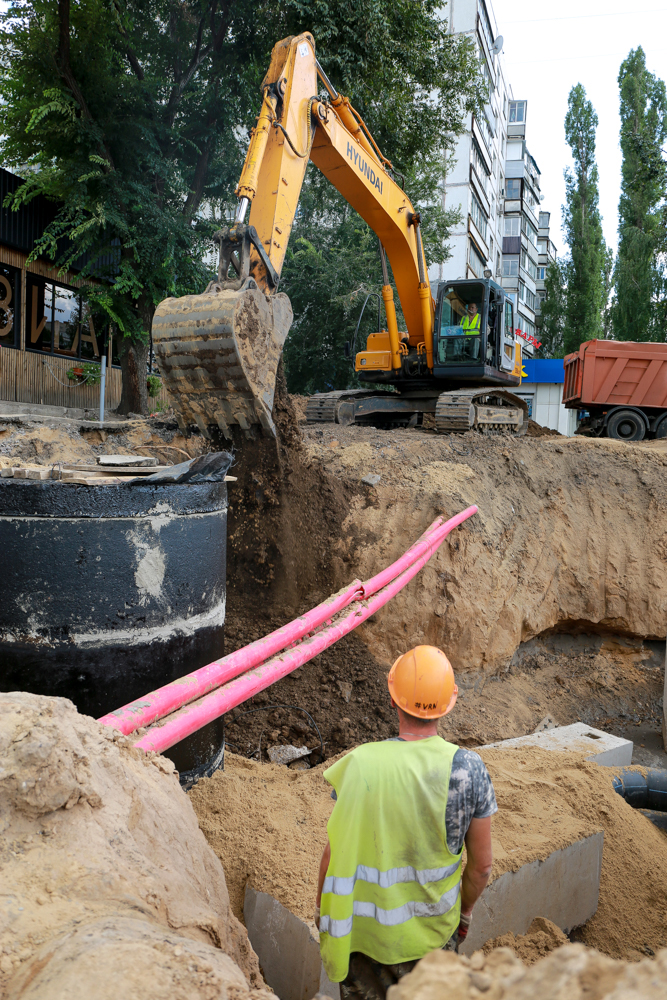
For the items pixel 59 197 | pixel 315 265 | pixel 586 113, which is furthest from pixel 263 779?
pixel 586 113

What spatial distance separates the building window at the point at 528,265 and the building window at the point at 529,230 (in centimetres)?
185

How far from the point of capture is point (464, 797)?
2197 mm

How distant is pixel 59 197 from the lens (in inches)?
573

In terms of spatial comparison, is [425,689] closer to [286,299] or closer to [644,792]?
[644,792]

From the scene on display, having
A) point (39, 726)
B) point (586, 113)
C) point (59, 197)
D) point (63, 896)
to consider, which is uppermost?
point (586, 113)

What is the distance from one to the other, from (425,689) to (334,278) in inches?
903

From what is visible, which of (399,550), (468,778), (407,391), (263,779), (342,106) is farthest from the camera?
(407,391)

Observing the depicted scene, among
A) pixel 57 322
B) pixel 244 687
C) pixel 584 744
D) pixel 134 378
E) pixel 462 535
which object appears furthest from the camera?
pixel 57 322

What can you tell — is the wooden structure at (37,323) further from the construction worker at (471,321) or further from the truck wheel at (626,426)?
the truck wheel at (626,426)

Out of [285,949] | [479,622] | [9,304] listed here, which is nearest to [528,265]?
[9,304]

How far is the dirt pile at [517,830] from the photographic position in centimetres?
331

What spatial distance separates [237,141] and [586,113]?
31.7 metres

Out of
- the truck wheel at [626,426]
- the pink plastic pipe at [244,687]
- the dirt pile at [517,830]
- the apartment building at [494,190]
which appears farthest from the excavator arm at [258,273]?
the apartment building at [494,190]

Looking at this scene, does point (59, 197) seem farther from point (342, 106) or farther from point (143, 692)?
point (143, 692)
